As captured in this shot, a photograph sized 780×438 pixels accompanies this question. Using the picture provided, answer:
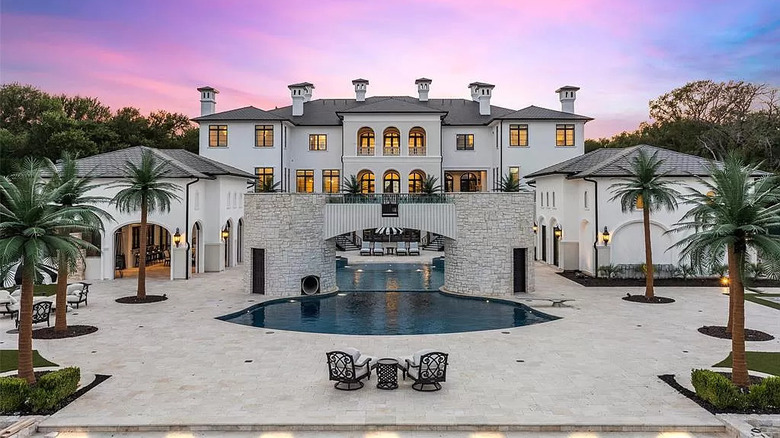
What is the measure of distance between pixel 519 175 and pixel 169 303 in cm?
2826

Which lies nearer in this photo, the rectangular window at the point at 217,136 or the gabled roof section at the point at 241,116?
the gabled roof section at the point at 241,116

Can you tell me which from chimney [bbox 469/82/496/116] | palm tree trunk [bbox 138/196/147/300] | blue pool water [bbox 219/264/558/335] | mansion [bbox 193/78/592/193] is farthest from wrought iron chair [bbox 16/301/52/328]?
chimney [bbox 469/82/496/116]

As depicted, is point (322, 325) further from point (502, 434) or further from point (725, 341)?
point (725, 341)

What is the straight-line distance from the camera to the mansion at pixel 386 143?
38719 millimetres

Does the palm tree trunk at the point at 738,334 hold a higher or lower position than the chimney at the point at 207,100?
lower

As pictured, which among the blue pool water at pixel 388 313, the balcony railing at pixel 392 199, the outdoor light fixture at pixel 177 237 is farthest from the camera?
the outdoor light fixture at pixel 177 237

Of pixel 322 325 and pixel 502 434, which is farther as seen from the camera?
pixel 322 325

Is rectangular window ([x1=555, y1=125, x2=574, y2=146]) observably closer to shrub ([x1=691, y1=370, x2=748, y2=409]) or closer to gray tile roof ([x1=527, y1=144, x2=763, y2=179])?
gray tile roof ([x1=527, y1=144, x2=763, y2=179])

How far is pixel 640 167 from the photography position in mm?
20984

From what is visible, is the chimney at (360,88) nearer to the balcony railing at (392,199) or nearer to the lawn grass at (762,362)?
the balcony railing at (392,199)

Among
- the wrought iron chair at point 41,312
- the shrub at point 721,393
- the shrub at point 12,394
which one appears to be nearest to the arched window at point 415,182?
the wrought iron chair at point 41,312

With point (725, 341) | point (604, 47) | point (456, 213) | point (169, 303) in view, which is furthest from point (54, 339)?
point (604, 47)

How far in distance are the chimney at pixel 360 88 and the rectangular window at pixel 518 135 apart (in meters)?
14.0

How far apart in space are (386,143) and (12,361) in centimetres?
3072
